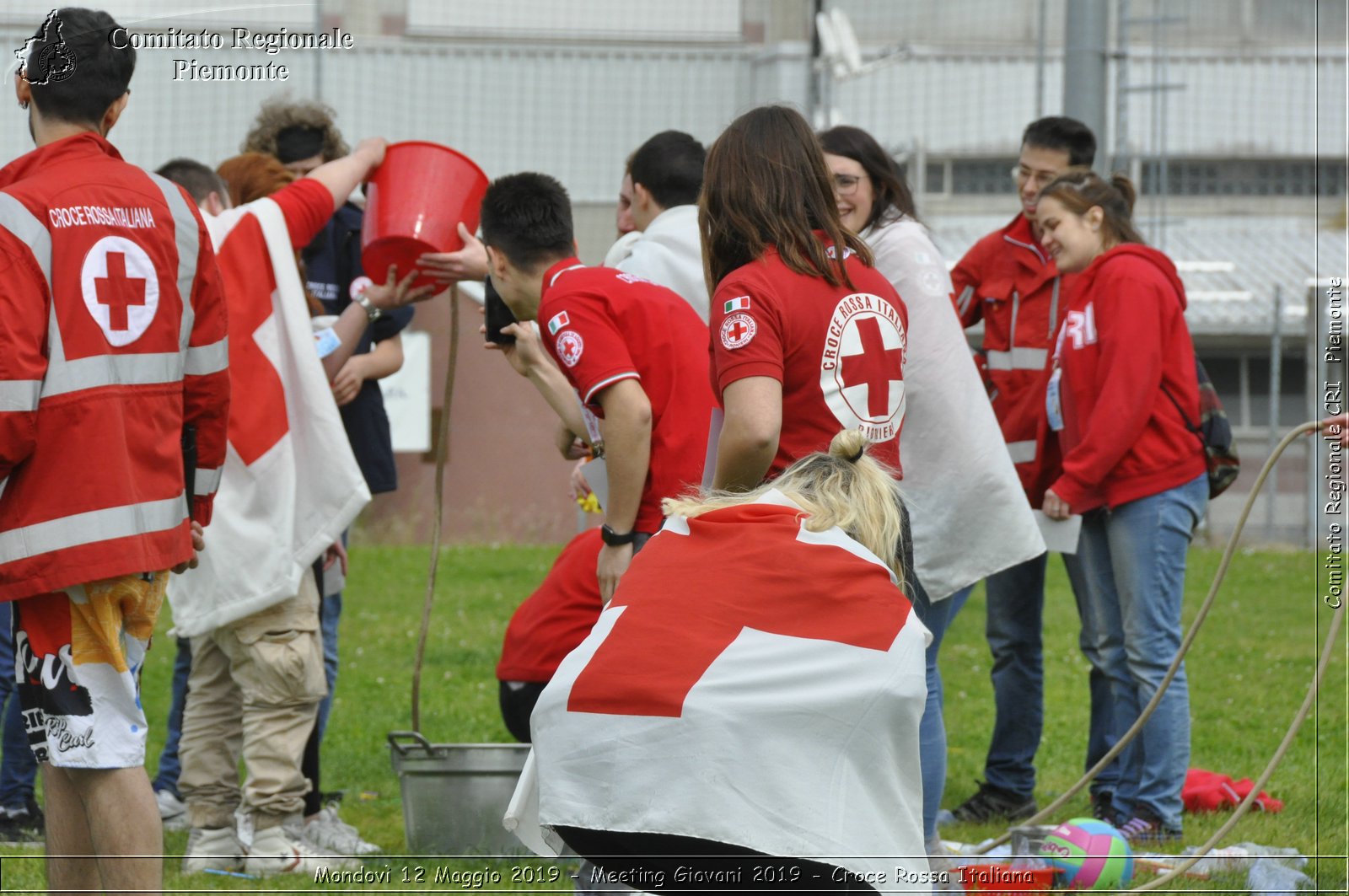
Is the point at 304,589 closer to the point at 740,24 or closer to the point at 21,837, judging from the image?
the point at 21,837

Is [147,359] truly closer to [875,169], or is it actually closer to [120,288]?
[120,288]

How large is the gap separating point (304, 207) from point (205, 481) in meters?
1.08

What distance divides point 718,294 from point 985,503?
1.15 metres

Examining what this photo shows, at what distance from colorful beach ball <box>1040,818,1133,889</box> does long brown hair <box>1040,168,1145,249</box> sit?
6.25 ft

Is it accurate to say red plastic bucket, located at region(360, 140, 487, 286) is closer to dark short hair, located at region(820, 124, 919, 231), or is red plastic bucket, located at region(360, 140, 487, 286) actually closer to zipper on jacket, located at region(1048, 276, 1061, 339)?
dark short hair, located at region(820, 124, 919, 231)

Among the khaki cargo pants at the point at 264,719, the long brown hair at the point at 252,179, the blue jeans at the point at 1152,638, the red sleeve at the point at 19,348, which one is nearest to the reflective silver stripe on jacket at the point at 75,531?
the red sleeve at the point at 19,348

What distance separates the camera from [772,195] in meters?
3.45

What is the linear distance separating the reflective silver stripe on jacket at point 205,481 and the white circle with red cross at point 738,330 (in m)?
1.22

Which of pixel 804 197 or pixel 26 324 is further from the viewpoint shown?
pixel 804 197

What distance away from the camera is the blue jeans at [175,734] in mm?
5066

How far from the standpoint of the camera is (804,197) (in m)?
3.48

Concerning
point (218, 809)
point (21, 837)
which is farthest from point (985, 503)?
point (21, 837)

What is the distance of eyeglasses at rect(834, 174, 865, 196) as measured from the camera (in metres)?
4.34

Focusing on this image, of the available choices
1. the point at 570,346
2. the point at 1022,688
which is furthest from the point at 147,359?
the point at 1022,688
